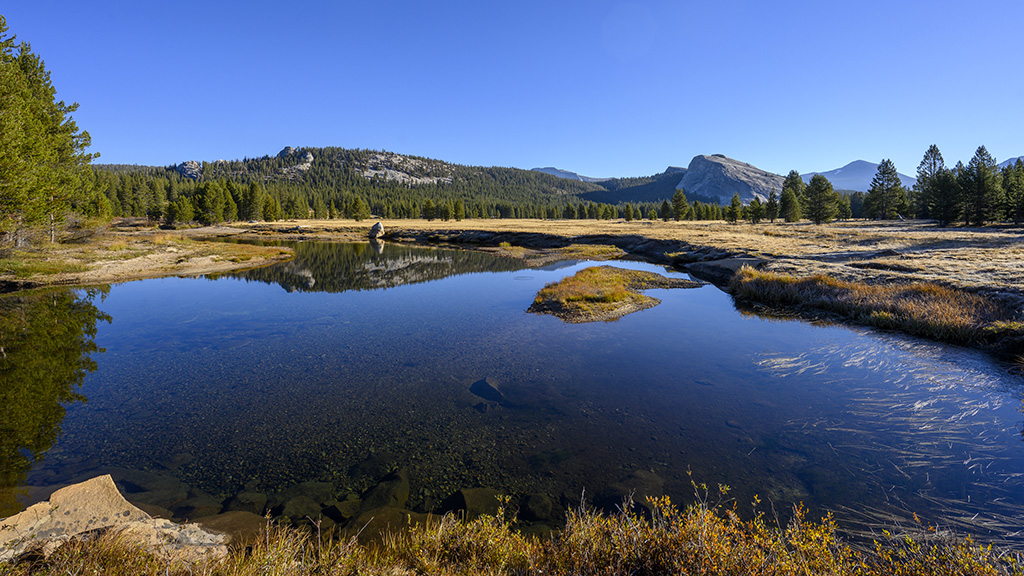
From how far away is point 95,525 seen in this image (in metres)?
6.12

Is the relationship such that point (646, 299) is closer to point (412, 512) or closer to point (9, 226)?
point (412, 512)

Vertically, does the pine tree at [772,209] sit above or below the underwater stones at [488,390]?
above

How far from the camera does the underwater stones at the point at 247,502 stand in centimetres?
720

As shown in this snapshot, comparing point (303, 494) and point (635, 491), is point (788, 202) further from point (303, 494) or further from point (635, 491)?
point (303, 494)

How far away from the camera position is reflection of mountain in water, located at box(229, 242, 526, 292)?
33.8 m

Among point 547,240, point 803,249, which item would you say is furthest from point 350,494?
point 547,240

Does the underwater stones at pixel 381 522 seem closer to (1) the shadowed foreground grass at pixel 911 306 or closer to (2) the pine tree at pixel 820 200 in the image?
(1) the shadowed foreground grass at pixel 911 306

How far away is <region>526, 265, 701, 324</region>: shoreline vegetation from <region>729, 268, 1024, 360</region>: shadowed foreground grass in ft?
22.6

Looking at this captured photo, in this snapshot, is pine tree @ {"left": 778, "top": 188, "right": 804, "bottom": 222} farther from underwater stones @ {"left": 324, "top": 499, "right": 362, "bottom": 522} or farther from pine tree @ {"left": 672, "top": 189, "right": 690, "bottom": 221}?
underwater stones @ {"left": 324, "top": 499, "right": 362, "bottom": 522}

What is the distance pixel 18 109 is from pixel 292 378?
78.8ft

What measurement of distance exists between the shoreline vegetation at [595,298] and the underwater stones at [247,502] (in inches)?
599

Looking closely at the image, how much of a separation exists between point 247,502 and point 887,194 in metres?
129

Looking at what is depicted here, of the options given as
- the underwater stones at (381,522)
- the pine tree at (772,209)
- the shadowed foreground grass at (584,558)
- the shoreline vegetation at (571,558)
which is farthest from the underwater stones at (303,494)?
the pine tree at (772,209)

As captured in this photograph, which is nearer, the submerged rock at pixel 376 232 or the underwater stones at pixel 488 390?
the underwater stones at pixel 488 390
